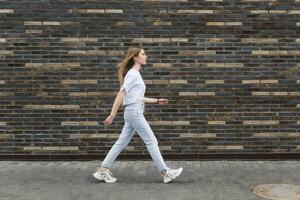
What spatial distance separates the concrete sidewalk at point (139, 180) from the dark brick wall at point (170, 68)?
1.49 feet

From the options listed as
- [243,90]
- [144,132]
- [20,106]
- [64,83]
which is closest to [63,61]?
[64,83]

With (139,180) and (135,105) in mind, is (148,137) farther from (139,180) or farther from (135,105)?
(139,180)

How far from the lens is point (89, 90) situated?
7.30 meters

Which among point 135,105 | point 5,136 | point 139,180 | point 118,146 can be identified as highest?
point 135,105

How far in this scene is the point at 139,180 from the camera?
615cm

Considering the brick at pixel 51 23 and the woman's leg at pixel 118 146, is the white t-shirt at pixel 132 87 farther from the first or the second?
the brick at pixel 51 23

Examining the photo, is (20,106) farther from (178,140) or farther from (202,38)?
(202,38)

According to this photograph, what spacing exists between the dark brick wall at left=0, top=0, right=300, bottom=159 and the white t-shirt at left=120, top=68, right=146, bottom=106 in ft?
4.45

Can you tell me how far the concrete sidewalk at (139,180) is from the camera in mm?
5395

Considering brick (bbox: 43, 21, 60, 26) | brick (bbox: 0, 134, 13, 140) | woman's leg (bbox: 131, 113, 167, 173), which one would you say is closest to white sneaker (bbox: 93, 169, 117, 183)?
woman's leg (bbox: 131, 113, 167, 173)

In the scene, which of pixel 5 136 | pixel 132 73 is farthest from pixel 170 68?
pixel 5 136

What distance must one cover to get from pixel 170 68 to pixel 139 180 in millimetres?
2006

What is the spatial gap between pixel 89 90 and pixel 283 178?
323 centimetres

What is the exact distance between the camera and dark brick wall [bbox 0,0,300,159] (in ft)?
23.8
